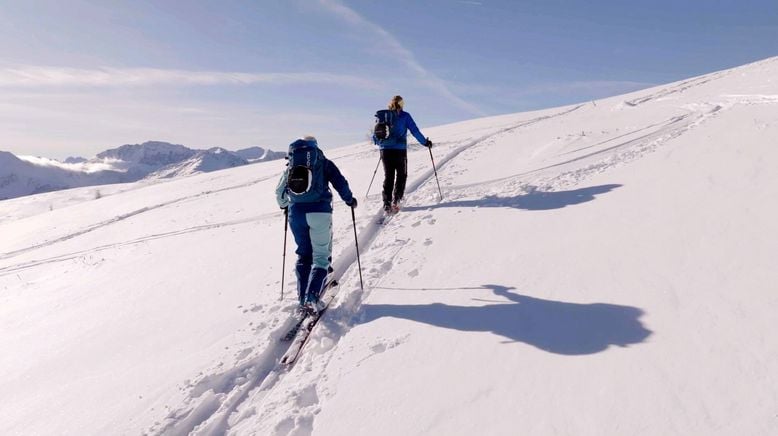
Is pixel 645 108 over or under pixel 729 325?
A: over

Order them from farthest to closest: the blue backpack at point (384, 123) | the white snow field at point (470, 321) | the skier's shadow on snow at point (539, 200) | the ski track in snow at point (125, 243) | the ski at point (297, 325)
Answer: the ski track in snow at point (125, 243) → the blue backpack at point (384, 123) → the skier's shadow on snow at point (539, 200) → the ski at point (297, 325) → the white snow field at point (470, 321)

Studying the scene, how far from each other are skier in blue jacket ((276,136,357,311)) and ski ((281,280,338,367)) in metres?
0.12

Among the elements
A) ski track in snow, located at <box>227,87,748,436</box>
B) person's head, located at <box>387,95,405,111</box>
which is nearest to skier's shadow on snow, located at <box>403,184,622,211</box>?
ski track in snow, located at <box>227,87,748,436</box>

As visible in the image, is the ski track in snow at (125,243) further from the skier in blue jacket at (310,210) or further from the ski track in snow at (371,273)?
the skier in blue jacket at (310,210)

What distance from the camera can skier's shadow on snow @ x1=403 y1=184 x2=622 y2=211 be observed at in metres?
7.65

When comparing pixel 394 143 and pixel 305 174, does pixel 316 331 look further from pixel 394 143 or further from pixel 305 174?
pixel 394 143

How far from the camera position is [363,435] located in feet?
10.3

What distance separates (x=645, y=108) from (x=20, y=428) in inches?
805

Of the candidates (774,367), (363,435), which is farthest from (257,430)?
(774,367)

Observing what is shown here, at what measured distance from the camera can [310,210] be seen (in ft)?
17.6

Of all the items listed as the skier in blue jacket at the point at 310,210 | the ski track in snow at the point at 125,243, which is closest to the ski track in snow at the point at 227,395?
the skier in blue jacket at the point at 310,210

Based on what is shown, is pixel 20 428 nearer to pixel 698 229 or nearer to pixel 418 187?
pixel 698 229

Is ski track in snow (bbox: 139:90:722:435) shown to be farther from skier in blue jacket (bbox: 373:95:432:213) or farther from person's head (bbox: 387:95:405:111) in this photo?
person's head (bbox: 387:95:405:111)

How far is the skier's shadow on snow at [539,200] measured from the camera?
7648mm
